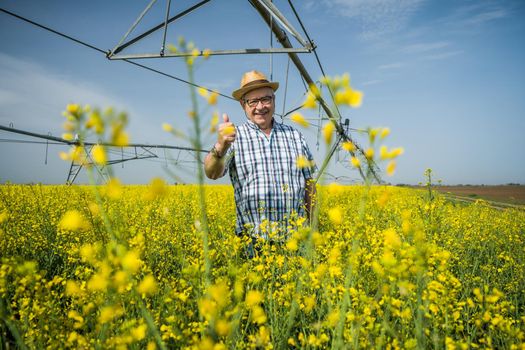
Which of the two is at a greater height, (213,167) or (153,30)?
(153,30)

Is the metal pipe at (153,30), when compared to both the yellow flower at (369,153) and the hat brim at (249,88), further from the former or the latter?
the yellow flower at (369,153)

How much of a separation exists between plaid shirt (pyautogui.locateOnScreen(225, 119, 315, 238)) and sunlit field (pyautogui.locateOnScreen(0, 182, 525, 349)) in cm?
35

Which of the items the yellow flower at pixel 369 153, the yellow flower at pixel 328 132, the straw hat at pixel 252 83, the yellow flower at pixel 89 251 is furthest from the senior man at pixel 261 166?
the yellow flower at pixel 328 132

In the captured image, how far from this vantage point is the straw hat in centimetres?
268

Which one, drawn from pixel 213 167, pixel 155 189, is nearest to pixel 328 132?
pixel 155 189

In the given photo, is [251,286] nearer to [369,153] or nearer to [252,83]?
[369,153]

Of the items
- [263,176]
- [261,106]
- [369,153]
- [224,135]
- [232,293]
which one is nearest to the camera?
[369,153]

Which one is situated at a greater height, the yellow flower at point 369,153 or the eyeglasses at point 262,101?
the eyeglasses at point 262,101

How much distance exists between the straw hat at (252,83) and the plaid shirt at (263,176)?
30 centimetres

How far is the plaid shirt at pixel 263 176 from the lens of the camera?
263cm

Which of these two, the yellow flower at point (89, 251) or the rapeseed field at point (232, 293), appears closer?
the rapeseed field at point (232, 293)

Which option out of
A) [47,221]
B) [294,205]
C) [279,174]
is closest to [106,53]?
[47,221]

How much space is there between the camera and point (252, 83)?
9.06 ft

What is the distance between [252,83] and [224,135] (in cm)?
125
